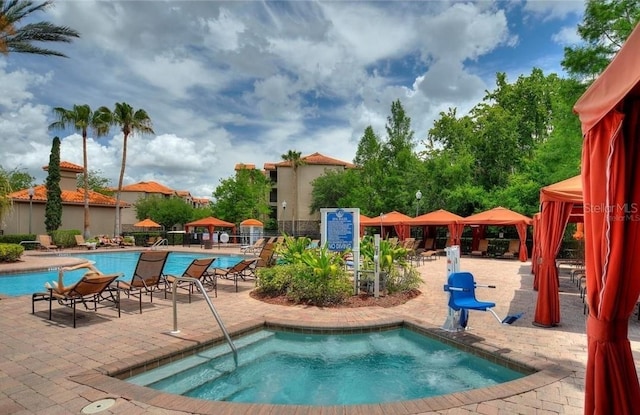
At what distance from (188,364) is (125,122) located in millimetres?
30935

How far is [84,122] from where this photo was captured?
97.2ft

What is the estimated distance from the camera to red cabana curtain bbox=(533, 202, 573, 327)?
6513 mm

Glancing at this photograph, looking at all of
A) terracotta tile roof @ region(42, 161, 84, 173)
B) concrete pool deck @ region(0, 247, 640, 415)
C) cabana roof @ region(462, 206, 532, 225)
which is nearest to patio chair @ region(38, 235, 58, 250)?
terracotta tile roof @ region(42, 161, 84, 173)

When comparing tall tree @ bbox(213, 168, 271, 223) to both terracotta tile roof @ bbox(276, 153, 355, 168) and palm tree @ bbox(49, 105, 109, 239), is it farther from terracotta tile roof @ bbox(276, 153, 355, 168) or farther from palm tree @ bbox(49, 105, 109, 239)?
palm tree @ bbox(49, 105, 109, 239)

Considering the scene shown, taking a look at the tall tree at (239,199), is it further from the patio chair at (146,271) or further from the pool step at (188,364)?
the pool step at (188,364)

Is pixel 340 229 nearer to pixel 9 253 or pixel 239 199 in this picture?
pixel 9 253

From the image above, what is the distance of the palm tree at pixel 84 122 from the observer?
29.2 metres

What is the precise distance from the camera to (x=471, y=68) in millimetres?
18828

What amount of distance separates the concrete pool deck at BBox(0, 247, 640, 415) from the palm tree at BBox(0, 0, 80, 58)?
8.03 metres

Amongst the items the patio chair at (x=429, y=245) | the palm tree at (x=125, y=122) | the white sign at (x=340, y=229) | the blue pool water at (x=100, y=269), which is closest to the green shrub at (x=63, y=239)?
the blue pool water at (x=100, y=269)

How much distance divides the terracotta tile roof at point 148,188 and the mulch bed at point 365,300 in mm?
63606

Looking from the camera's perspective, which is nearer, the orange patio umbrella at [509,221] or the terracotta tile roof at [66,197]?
the orange patio umbrella at [509,221]

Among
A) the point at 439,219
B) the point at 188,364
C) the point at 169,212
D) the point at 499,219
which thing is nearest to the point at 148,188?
the point at 169,212

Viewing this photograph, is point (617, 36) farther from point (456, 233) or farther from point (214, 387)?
point (214, 387)
